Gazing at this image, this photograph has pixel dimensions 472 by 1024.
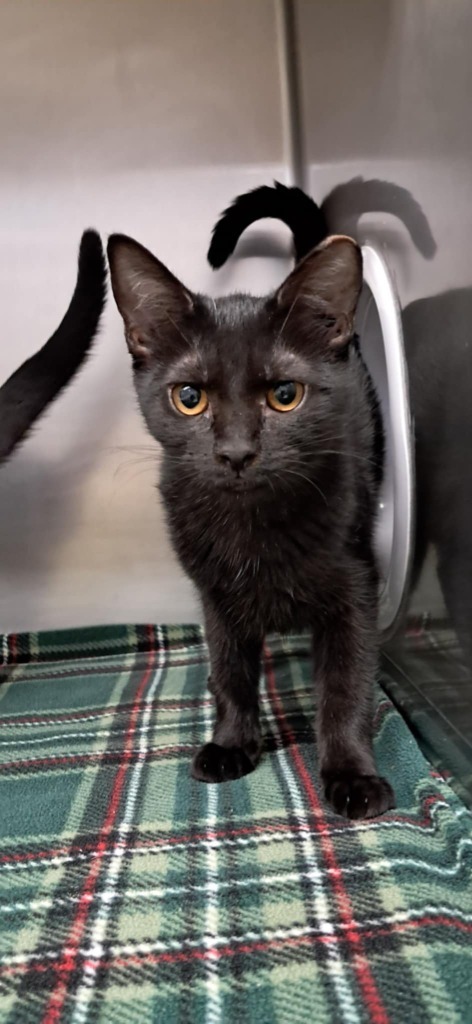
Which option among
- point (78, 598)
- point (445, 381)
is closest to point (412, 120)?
point (445, 381)

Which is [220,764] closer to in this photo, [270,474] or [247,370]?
[270,474]

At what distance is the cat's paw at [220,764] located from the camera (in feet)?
2.92

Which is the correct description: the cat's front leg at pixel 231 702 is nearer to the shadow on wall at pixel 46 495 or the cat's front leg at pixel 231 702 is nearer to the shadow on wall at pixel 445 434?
the shadow on wall at pixel 445 434

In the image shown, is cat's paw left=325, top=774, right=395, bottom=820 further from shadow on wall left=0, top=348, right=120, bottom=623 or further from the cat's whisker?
shadow on wall left=0, top=348, right=120, bottom=623

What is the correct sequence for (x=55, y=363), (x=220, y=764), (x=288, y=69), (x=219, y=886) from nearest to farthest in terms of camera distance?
(x=219, y=886) → (x=220, y=764) → (x=55, y=363) → (x=288, y=69)

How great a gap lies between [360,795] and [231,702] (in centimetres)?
22

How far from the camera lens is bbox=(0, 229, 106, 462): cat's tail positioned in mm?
1240

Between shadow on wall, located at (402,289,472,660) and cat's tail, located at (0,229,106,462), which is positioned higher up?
cat's tail, located at (0,229,106,462)

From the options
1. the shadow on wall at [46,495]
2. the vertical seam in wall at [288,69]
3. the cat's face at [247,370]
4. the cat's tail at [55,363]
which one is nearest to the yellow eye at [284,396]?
the cat's face at [247,370]

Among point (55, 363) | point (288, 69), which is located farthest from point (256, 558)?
point (288, 69)

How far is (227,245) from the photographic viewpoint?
53.3 inches

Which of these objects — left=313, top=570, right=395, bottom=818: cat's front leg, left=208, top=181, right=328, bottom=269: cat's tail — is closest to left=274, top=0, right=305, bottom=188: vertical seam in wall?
left=208, top=181, right=328, bottom=269: cat's tail

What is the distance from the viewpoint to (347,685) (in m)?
0.88

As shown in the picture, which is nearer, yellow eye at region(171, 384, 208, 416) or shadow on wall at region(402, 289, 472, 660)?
shadow on wall at region(402, 289, 472, 660)
